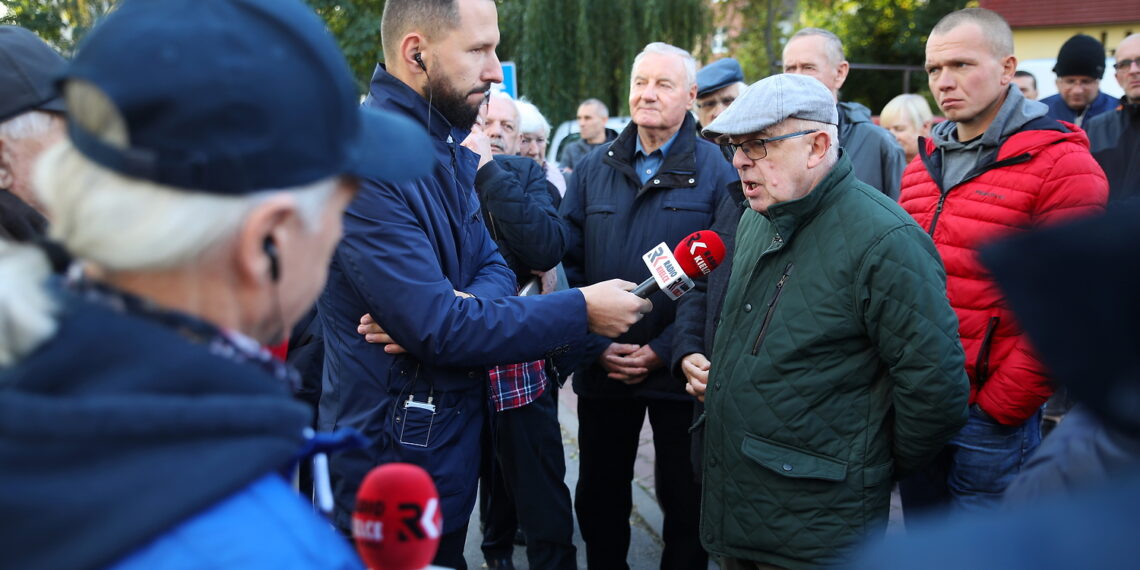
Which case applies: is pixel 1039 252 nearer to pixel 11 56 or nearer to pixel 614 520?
pixel 11 56

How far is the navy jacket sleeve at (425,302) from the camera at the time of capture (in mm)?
2371

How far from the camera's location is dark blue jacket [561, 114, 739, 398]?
3.89 metres

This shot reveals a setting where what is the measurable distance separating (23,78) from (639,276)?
2.52 meters

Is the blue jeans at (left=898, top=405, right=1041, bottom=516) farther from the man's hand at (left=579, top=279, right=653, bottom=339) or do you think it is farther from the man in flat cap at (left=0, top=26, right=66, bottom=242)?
the man in flat cap at (left=0, top=26, right=66, bottom=242)

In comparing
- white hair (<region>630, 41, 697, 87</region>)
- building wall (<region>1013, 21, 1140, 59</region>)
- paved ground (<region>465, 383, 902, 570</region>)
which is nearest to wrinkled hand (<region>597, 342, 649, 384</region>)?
paved ground (<region>465, 383, 902, 570</region>)

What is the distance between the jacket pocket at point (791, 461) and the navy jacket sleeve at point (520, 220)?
1374 millimetres

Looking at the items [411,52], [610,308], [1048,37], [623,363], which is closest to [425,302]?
[610,308]

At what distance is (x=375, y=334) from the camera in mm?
2475

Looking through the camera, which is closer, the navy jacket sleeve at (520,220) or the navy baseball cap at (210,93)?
the navy baseball cap at (210,93)

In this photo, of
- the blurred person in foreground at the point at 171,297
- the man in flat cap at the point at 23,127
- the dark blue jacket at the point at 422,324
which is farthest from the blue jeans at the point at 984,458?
the man in flat cap at the point at 23,127

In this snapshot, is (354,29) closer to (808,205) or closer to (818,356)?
(808,205)

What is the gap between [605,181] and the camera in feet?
13.7

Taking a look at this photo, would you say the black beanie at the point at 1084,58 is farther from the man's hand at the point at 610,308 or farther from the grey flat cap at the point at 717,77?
the man's hand at the point at 610,308

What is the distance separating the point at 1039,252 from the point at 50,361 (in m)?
1.00
